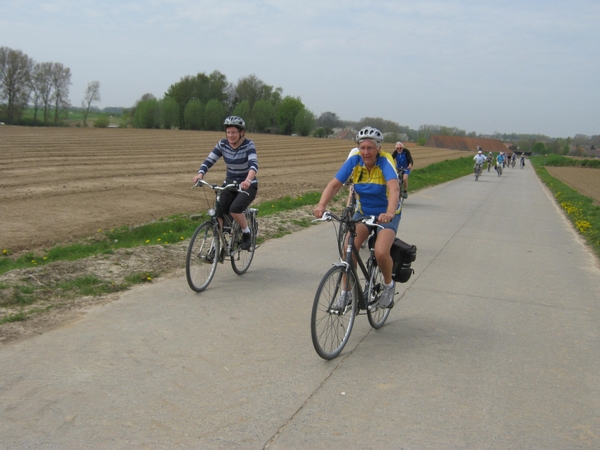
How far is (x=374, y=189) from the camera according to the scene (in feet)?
17.2

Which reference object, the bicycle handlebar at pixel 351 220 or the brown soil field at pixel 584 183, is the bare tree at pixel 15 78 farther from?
the bicycle handlebar at pixel 351 220

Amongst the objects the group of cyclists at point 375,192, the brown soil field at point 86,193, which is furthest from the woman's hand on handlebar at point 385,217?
the brown soil field at point 86,193

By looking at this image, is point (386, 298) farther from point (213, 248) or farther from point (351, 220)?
point (213, 248)

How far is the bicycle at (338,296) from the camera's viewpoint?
457 centimetres

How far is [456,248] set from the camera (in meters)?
10.5

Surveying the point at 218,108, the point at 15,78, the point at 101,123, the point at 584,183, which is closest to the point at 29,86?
the point at 15,78

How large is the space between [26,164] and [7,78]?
7331 cm

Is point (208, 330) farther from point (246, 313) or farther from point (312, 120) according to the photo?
point (312, 120)

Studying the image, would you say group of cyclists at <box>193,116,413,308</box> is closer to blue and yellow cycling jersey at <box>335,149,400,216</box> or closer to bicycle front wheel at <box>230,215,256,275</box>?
blue and yellow cycling jersey at <box>335,149,400,216</box>

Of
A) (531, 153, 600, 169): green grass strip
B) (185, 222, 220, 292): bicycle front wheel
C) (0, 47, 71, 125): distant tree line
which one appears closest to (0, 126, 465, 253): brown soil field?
(185, 222, 220, 292): bicycle front wheel

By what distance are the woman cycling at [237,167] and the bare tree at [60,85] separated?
102 m

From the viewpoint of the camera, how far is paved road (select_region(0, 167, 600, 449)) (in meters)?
3.50

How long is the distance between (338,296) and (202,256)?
233 cm

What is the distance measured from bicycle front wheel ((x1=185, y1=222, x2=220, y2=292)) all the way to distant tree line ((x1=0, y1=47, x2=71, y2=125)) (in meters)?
86.0
